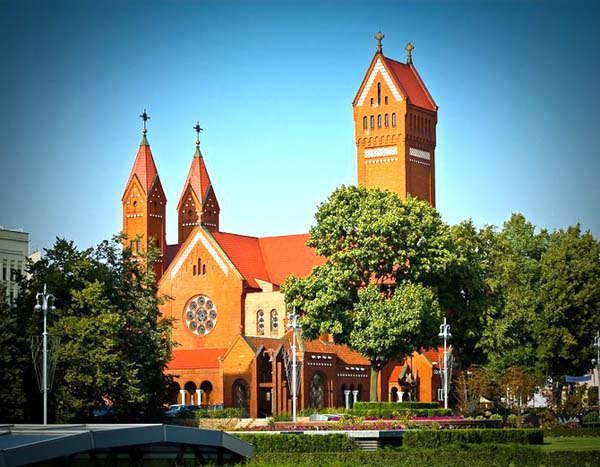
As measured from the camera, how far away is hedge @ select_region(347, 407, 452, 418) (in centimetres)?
6144

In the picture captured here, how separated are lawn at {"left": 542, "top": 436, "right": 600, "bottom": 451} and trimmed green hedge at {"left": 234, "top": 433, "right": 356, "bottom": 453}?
9.43 metres

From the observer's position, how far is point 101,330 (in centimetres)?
6241

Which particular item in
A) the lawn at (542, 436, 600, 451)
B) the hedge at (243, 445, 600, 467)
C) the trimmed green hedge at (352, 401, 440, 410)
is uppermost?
the trimmed green hedge at (352, 401, 440, 410)

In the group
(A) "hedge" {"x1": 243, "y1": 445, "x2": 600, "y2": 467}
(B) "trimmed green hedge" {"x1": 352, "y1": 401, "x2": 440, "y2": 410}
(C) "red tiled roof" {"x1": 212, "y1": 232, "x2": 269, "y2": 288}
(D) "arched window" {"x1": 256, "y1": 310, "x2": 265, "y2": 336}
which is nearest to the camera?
(A) "hedge" {"x1": 243, "y1": 445, "x2": 600, "y2": 467}

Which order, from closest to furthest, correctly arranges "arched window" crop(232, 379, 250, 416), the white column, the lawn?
the lawn, "arched window" crop(232, 379, 250, 416), the white column

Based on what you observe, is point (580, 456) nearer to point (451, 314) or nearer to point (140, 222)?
point (451, 314)

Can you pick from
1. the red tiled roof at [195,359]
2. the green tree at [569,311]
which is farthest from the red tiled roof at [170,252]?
the green tree at [569,311]

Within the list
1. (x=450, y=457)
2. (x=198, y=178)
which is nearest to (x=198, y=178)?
(x=198, y=178)

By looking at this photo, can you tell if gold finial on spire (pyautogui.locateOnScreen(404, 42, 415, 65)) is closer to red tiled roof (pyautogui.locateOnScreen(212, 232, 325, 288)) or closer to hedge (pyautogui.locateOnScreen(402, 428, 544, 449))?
red tiled roof (pyautogui.locateOnScreen(212, 232, 325, 288))

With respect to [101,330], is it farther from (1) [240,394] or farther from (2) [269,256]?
(2) [269,256]

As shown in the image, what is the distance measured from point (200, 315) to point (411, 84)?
27.0 meters

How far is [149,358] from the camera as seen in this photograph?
6725cm

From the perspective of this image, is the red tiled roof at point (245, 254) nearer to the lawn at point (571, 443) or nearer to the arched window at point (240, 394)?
the arched window at point (240, 394)

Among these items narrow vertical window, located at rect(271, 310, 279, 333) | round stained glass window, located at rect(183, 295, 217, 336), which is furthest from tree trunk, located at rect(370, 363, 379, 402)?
round stained glass window, located at rect(183, 295, 217, 336)
